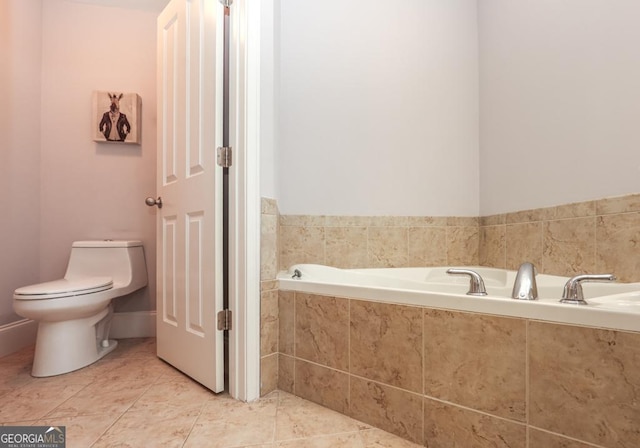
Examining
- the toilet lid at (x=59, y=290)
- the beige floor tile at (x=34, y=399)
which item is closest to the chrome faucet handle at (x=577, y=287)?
the beige floor tile at (x=34, y=399)

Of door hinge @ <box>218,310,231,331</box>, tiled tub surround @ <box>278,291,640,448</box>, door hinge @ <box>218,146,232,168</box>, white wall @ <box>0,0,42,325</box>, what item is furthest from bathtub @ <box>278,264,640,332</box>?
white wall @ <box>0,0,42,325</box>

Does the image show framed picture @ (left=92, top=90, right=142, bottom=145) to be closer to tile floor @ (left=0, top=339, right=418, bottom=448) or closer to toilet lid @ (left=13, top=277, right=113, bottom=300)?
toilet lid @ (left=13, top=277, right=113, bottom=300)

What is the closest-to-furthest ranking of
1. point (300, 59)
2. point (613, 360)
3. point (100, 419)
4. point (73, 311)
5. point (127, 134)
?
point (613, 360) → point (100, 419) → point (73, 311) → point (300, 59) → point (127, 134)

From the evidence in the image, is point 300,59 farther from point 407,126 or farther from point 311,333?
point 311,333

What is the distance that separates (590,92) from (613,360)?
1.22 m

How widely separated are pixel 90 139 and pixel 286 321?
2.01 meters

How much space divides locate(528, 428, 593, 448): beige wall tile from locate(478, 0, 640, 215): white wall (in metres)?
0.98

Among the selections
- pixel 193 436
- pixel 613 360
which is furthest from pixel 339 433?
pixel 613 360

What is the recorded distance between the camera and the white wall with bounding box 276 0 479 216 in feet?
6.45

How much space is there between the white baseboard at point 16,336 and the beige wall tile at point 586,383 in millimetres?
2654

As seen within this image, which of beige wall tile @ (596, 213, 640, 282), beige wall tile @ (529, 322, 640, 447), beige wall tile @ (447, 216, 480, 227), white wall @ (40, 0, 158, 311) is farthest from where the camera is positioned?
white wall @ (40, 0, 158, 311)

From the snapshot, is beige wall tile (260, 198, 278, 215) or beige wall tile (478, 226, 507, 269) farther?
beige wall tile (478, 226, 507, 269)

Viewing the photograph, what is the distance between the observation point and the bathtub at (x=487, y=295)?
0.77 meters

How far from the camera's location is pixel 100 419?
1191 mm
